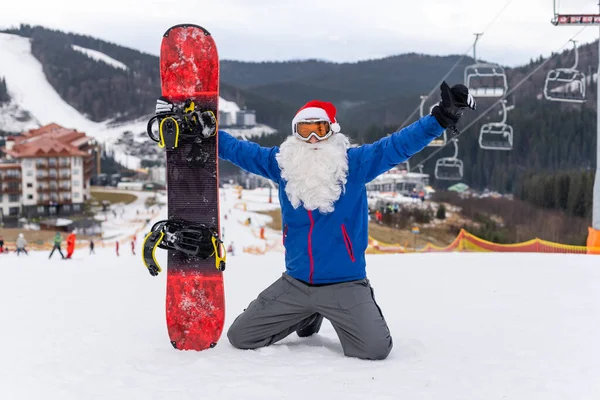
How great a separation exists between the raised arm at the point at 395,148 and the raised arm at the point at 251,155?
41 cm

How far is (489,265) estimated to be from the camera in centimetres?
658

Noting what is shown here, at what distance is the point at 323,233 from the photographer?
302cm

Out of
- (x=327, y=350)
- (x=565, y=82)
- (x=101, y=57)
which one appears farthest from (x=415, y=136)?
(x=101, y=57)

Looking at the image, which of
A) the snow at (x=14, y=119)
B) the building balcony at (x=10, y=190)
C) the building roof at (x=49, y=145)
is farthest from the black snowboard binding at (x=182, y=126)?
the snow at (x=14, y=119)

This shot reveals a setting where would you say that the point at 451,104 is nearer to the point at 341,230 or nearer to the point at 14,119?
the point at 341,230

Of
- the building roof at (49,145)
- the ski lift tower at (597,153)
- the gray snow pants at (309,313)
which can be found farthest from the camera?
the building roof at (49,145)

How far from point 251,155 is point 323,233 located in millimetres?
567

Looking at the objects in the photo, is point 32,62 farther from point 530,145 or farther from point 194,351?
point 194,351

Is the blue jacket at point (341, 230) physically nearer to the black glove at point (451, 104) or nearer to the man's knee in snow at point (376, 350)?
the black glove at point (451, 104)

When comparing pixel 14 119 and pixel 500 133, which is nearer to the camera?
pixel 500 133

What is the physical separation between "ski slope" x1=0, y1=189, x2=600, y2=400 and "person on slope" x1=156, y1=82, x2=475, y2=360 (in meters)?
0.15

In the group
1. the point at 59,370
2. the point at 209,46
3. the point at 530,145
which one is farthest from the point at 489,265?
the point at 530,145

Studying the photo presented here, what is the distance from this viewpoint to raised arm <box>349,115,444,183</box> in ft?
9.30

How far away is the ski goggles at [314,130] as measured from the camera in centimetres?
309
